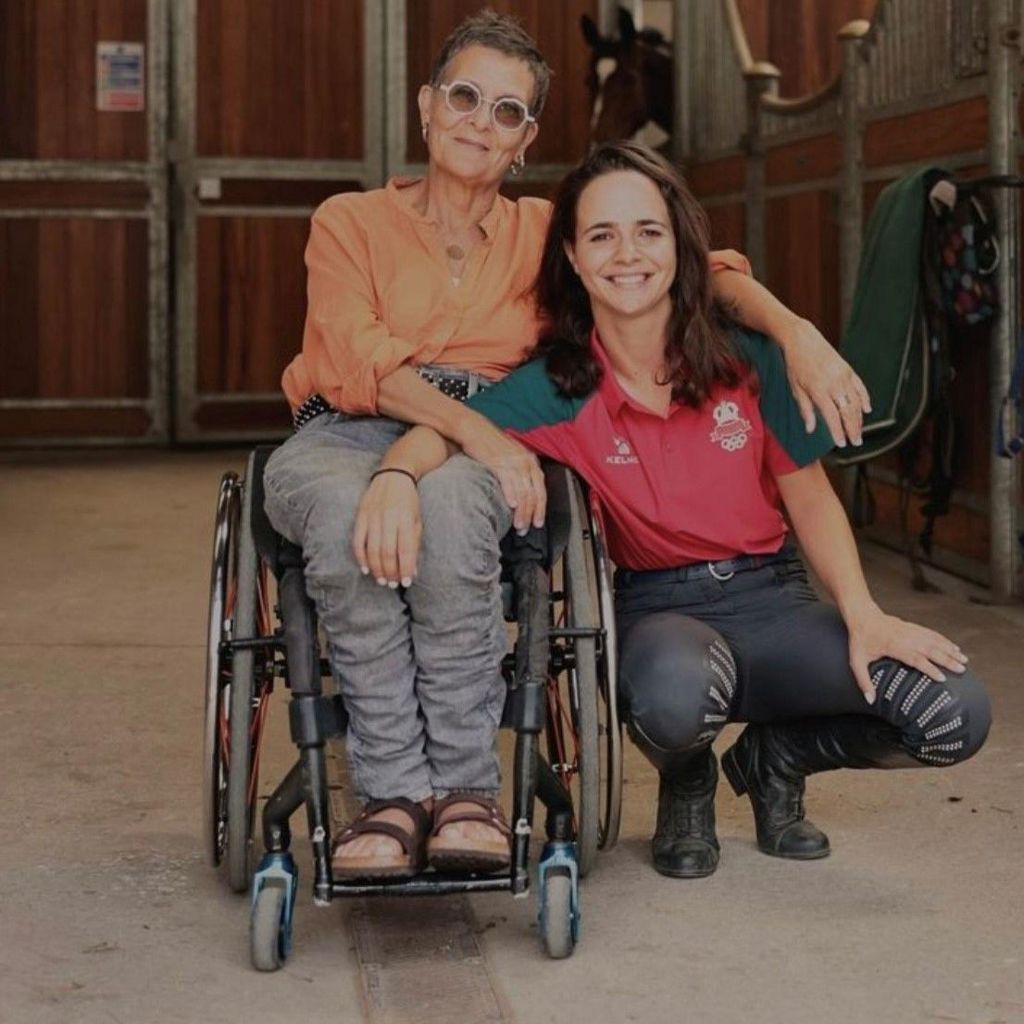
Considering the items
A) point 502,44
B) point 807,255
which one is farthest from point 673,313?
point 807,255

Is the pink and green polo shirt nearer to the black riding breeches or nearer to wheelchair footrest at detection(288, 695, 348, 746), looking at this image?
the black riding breeches

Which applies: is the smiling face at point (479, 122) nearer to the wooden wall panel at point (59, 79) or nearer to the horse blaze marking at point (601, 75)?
the horse blaze marking at point (601, 75)

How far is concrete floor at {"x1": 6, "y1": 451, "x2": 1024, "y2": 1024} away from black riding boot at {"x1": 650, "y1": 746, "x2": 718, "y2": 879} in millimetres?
29

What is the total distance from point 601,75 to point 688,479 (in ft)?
17.3

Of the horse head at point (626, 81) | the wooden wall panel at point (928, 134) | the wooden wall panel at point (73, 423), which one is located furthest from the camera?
the wooden wall panel at point (73, 423)

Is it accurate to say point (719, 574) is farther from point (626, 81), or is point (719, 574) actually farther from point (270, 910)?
point (626, 81)

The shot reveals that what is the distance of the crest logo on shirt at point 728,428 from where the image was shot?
256 cm

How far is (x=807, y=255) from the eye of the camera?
5.86 metres

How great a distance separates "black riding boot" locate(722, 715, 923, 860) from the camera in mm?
2533

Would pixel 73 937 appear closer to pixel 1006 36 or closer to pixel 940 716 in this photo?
pixel 940 716

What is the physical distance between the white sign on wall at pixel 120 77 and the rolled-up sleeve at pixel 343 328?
531cm

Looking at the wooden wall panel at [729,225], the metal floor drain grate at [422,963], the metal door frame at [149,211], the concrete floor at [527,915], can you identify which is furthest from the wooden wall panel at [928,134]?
the metal door frame at [149,211]

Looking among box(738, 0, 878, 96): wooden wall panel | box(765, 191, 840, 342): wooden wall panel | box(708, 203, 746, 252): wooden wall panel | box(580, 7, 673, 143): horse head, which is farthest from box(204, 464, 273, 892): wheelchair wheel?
box(738, 0, 878, 96): wooden wall panel

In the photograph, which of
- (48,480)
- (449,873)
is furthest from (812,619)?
(48,480)
